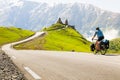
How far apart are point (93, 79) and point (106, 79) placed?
0.42 metres

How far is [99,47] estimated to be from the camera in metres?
30.3

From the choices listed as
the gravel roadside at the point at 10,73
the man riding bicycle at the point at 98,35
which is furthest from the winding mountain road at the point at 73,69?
the man riding bicycle at the point at 98,35

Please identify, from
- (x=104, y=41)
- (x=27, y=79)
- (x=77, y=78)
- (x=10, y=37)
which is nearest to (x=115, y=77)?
(x=77, y=78)

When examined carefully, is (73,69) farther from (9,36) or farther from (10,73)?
(9,36)

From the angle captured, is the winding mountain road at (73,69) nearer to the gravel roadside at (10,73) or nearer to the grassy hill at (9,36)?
the gravel roadside at (10,73)

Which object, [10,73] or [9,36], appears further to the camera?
[9,36]

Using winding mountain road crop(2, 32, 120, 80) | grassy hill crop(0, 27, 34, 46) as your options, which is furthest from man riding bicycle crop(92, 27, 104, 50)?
grassy hill crop(0, 27, 34, 46)

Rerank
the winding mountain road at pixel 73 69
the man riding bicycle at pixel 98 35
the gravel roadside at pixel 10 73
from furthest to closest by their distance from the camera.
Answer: the man riding bicycle at pixel 98 35 < the gravel roadside at pixel 10 73 < the winding mountain road at pixel 73 69

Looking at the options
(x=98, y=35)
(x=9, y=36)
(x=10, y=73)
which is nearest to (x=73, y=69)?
(x=10, y=73)

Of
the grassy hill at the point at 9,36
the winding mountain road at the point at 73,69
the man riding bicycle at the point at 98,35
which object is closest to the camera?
the winding mountain road at the point at 73,69

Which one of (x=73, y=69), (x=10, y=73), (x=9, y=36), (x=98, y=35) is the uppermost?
(x=98, y=35)

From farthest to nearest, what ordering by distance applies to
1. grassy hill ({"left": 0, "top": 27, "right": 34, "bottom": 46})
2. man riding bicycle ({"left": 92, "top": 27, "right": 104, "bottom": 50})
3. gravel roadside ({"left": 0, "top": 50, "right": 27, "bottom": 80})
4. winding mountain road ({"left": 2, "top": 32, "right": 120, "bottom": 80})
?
grassy hill ({"left": 0, "top": 27, "right": 34, "bottom": 46}), man riding bicycle ({"left": 92, "top": 27, "right": 104, "bottom": 50}), gravel roadside ({"left": 0, "top": 50, "right": 27, "bottom": 80}), winding mountain road ({"left": 2, "top": 32, "right": 120, "bottom": 80})

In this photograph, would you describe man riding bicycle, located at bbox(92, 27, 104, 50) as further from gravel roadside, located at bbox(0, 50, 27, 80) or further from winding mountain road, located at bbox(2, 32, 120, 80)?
gravel roadside, located at bbox(0, 50, 27, 80)

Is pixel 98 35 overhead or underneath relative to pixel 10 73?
overhead
